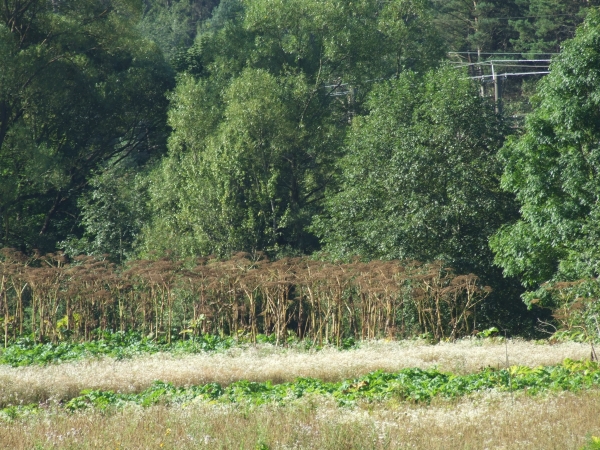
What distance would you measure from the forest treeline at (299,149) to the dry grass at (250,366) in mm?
7521

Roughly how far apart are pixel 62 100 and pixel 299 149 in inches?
456

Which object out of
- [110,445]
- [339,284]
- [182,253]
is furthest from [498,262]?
[110,445]

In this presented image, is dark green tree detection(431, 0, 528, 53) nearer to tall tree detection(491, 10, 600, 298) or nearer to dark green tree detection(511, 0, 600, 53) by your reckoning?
dark green tree detection(511, 0, 600, 53)

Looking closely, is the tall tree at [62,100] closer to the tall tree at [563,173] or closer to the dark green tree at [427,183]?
the dark green tree at [427,183]

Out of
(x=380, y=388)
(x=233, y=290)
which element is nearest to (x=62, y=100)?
(x=233, y=290)

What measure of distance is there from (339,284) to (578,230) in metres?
7.74

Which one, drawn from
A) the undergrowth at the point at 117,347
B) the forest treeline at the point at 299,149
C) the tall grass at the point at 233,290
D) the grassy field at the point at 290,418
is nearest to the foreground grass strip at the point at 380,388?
the grassy field at the point at 290,418

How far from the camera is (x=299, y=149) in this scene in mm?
39531

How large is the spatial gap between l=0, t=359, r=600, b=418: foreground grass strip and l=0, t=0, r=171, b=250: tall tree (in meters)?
25.2

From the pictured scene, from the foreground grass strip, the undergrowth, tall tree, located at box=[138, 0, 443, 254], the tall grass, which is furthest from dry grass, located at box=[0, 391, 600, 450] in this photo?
tall tree, located at box=[138, 0, 443, 254]

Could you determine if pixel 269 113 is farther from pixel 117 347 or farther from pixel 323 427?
pixel 323 427

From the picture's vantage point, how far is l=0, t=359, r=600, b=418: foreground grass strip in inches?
481

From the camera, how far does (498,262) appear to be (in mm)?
28469

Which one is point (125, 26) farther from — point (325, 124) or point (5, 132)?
point (325, 124)
